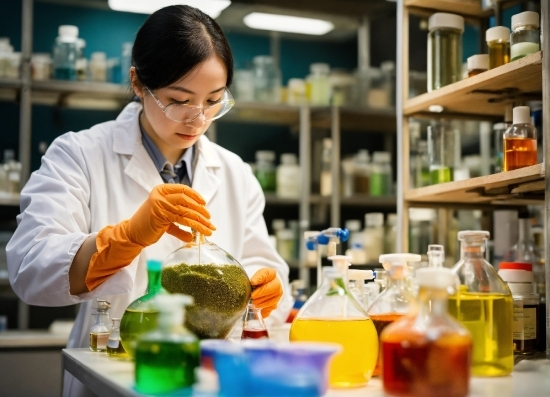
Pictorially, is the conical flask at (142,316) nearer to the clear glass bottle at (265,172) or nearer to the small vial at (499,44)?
the small vial at (499,44)

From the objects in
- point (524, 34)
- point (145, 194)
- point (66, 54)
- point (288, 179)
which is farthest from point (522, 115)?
point (66, 54)

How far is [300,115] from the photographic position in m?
3.69

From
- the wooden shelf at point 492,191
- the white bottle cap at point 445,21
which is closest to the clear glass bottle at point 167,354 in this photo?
the wooden shelf at point 492,191

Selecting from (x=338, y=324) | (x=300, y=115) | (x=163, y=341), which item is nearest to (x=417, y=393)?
(x=338, y=324)

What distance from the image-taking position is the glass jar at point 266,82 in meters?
3.75

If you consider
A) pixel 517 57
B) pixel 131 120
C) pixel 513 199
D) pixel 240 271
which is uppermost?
pixel 517 57

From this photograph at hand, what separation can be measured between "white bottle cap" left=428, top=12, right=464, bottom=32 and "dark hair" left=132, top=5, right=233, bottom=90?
0.67 metres

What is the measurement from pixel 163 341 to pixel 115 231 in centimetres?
54

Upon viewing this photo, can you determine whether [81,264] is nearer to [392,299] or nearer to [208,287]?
[208,287]

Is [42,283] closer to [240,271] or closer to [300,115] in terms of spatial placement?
[240,271]

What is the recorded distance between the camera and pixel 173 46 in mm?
1565

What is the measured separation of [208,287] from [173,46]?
677 millimetres

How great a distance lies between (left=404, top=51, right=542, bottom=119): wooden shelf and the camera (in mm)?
1503

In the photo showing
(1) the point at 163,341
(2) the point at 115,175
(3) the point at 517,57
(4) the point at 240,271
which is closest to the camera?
(1) the point at 163,341
